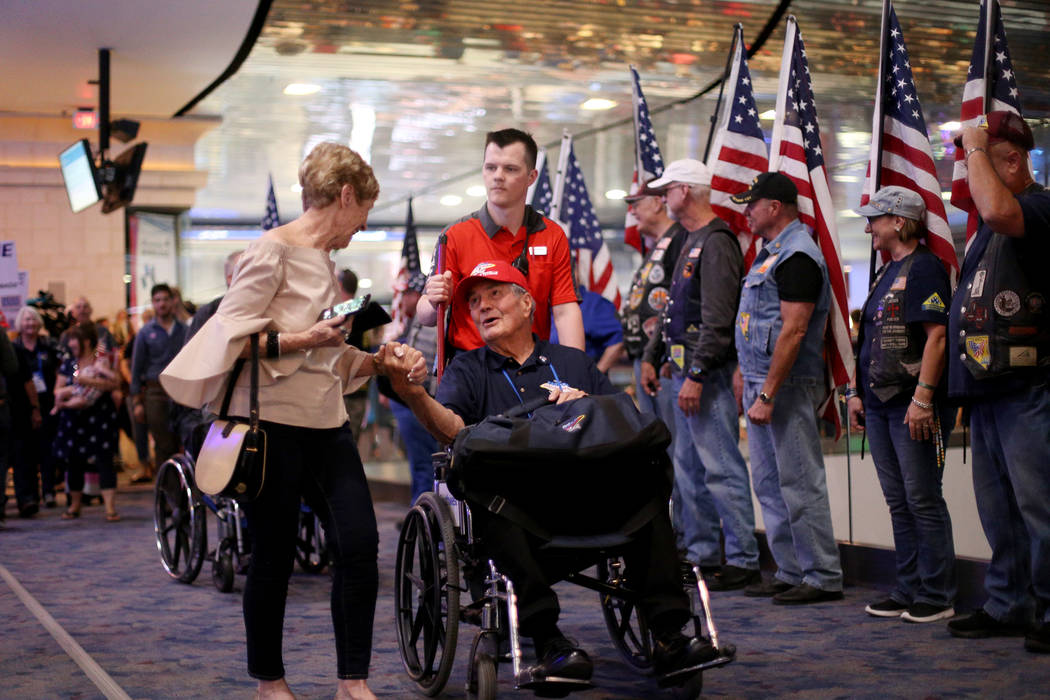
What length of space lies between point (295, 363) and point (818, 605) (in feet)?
8.71

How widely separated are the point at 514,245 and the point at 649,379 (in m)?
1.98

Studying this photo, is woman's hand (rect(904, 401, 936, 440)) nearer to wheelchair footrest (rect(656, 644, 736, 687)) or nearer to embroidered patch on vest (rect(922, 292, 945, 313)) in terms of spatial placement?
embroidered patch on vest (rect(922, 292, 945, 313))

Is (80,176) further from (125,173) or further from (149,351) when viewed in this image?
(149,351)

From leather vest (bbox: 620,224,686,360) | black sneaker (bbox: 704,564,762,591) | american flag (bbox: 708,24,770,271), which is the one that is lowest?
black sneaker (bbox: 704,564,762,591)

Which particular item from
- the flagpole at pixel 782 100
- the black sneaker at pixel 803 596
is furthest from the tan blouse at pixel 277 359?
the flagpole at pixel 782 100

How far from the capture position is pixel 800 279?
493cm

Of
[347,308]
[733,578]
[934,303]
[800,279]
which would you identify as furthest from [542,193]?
[347,308]

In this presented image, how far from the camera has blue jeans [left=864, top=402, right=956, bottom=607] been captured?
454cm

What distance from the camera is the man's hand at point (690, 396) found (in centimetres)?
543

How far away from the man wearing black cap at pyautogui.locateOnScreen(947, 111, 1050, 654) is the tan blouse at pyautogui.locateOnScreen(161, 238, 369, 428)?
2079 millimetres

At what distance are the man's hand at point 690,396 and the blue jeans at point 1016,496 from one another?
4.59ft

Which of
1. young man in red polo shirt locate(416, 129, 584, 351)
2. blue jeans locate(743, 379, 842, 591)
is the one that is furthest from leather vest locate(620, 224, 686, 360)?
young man in red polo shirt locate(416, 129, 584, 351)

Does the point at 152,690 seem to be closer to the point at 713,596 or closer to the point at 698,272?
the point at 713,596

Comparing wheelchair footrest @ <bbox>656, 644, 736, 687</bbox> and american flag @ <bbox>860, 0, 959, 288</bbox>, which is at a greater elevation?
american flag @ <bbox>860, 0, 959, 288</bbox>
